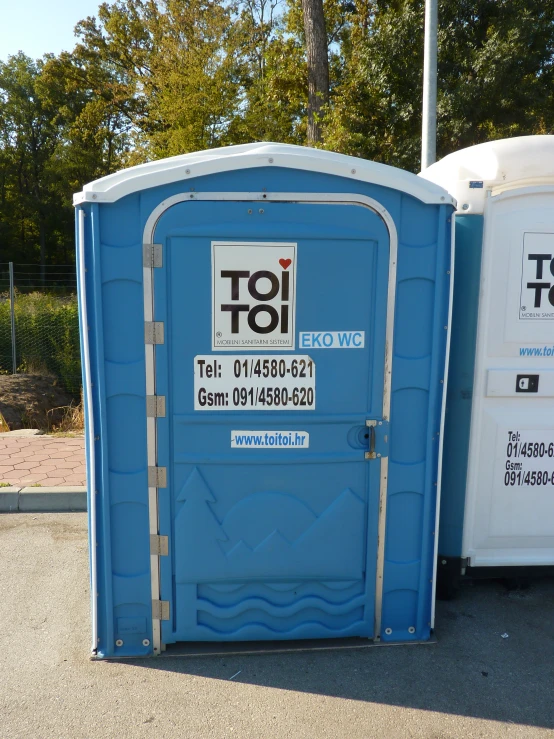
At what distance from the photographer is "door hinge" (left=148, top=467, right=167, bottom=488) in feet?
10.1

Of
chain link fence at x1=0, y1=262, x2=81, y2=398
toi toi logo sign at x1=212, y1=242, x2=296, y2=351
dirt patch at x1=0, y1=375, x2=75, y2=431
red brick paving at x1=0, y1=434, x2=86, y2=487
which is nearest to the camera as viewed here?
toi toi logo sign at x1=212, y1=242, x2=296, y2=351

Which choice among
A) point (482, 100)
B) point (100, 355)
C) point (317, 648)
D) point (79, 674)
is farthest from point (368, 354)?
point (482, 100)

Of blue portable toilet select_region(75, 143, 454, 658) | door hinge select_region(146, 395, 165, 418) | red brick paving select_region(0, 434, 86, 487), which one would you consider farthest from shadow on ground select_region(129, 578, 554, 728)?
red brick paving select_region(0, 434, 86, 487)

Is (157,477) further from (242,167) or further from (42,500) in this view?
(42,500)

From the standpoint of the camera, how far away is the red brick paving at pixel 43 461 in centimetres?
539

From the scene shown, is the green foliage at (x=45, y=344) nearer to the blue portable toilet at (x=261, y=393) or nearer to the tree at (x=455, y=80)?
the tree at (x=455, y=80)

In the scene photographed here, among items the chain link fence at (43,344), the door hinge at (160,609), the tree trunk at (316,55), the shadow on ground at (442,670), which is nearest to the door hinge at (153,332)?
the door hinge at (160,609)

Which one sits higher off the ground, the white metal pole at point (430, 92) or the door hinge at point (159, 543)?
the white metal pole at point (430, 92)

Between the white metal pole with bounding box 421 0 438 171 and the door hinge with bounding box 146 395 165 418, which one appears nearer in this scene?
the door hinge with bounding box 146 395 165 418

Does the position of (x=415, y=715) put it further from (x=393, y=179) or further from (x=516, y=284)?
(x=393, y=179)

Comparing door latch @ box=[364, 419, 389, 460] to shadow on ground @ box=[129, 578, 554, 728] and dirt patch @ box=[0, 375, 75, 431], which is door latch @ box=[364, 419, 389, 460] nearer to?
shadow on ground @ box=[129, 578, 554, 728]

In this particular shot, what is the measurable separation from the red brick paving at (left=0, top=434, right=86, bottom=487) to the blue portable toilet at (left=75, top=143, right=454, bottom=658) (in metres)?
2.44

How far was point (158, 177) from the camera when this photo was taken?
2834 millimetres

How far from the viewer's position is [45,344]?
1060 cm
